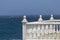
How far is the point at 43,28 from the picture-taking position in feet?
30.7

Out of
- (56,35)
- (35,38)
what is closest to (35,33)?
(35,38)

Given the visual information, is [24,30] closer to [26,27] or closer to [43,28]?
[26,27]

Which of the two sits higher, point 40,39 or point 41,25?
point 41,25

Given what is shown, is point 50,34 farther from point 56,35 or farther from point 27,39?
point 27,39

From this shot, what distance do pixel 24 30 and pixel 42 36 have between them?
2.72 feet

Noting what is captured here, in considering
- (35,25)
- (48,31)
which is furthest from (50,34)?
(35,25)

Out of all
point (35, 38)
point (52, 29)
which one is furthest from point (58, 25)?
point (35, 38)

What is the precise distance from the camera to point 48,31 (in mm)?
9336

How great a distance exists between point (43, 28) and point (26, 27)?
28.9 inches

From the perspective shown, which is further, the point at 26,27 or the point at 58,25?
the point at 58,25

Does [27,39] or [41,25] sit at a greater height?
[41,25]

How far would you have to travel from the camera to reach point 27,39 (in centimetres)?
929

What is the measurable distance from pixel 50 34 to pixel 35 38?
0.66 metres

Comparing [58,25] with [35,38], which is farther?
[58,25]
